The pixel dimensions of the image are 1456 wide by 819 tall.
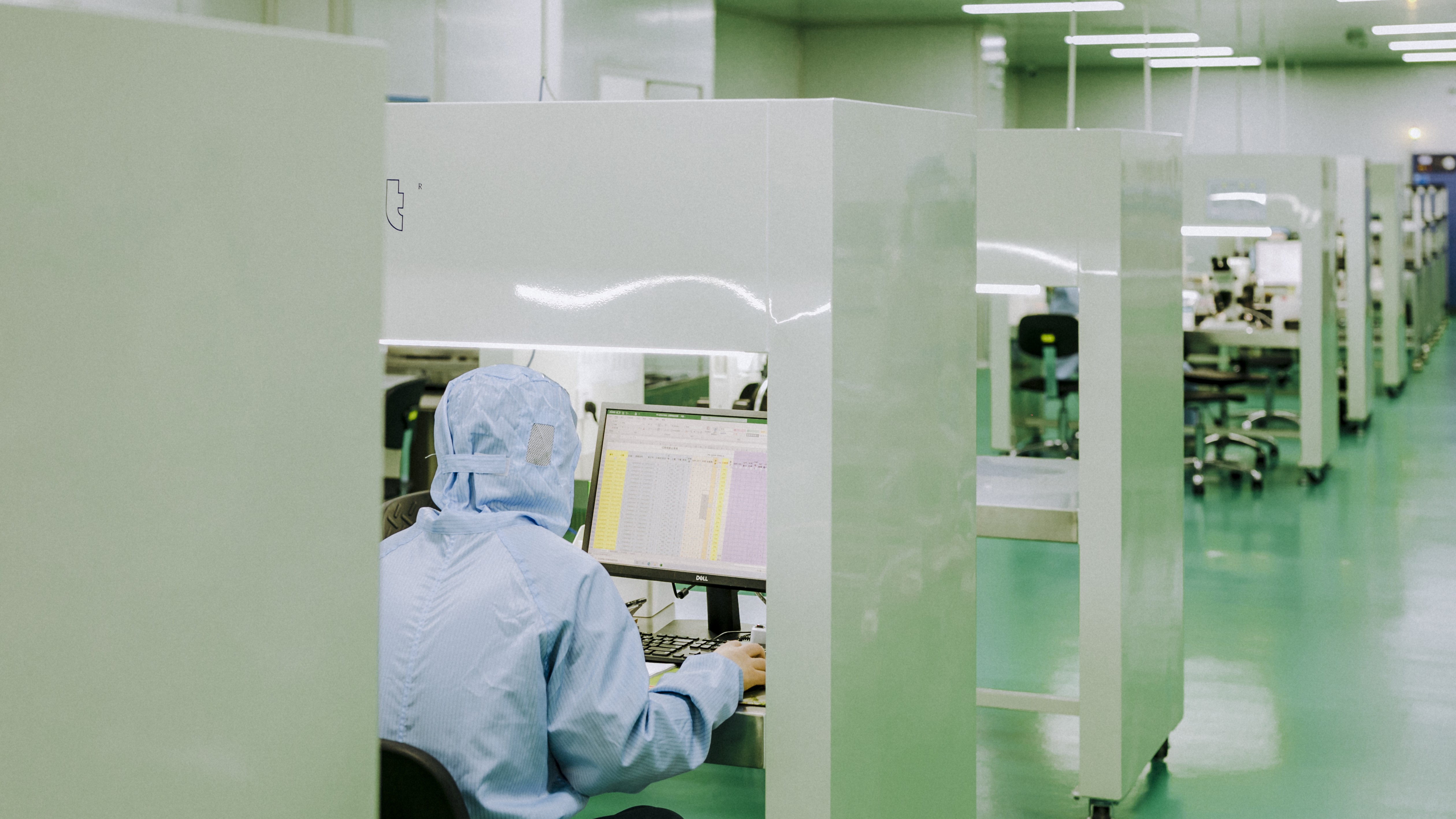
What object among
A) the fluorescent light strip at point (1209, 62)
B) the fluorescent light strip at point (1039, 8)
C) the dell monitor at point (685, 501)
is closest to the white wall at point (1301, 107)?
the fluorescent light strip at point (1209, 62)

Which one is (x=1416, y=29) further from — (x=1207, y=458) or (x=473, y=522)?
(x=473, y=522)

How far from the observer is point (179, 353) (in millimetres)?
1098

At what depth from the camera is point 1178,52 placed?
14938mm

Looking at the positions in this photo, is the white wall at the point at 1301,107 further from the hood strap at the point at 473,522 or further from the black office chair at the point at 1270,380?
the hood strap at the point at 473,522

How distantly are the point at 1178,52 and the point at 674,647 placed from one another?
1396 cm

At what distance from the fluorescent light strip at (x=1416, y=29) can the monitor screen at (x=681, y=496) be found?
1229cm

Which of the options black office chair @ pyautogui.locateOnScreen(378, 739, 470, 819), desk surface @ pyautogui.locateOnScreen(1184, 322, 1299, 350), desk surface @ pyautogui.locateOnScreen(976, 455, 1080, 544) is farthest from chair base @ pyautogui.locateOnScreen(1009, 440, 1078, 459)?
black office chair @ pyautogui.locateOnScreen(378, 739, 470, 819)

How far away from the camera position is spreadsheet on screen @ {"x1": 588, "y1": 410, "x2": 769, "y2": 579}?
261 centimetres

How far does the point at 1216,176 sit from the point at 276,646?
23.0ft

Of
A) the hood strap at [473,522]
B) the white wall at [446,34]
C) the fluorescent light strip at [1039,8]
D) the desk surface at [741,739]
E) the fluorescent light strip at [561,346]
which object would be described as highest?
the fluorescent light strip at [1039,8]

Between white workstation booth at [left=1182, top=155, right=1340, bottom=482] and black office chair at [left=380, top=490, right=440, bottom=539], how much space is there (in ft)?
15.7

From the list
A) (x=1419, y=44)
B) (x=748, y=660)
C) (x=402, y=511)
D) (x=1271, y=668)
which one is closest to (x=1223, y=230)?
(x=1271, y=668)

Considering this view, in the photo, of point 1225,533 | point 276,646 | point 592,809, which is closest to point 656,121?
point 276,646

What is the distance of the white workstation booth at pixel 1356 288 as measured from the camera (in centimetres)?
955
